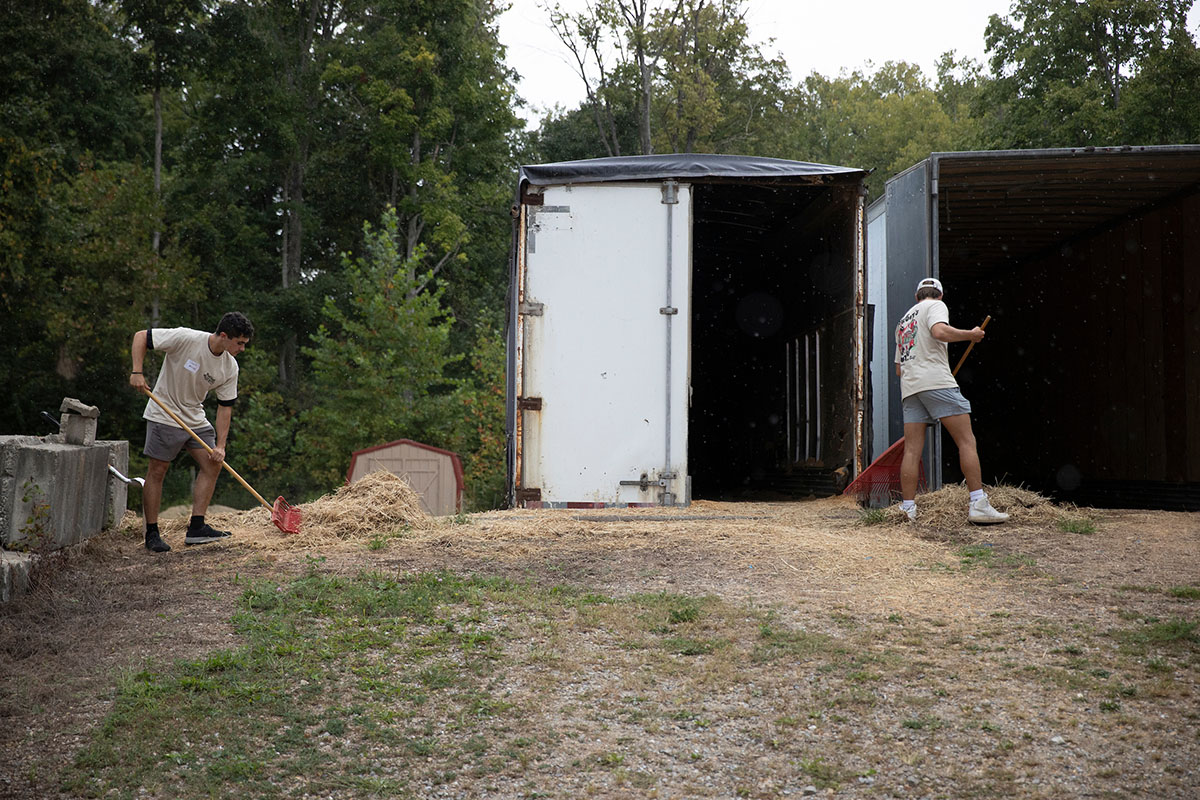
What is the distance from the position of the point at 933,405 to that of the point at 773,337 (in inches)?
236

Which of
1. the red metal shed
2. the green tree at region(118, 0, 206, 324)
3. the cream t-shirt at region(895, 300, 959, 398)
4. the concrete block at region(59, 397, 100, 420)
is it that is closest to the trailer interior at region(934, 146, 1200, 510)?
the cream t-shirt at region(895, 300, 959, 398)

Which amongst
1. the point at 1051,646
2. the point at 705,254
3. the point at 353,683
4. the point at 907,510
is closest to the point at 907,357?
the point at 907,510

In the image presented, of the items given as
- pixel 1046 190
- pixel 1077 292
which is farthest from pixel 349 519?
pixel 1077 292

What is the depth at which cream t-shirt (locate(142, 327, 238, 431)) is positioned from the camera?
6.52 m

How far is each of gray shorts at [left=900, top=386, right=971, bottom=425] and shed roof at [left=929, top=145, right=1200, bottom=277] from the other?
7.04 feet

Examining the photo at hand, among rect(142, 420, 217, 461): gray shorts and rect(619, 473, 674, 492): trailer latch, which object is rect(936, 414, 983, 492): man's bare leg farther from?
rect(142, 420, 217, 461): gray shorts

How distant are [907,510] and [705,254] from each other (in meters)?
6.99

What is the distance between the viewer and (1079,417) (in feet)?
39.9

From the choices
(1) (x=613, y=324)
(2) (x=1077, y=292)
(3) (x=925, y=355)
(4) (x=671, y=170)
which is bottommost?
(3) (x=925, y=355)

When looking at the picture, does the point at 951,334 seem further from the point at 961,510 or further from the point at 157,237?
the point at 157,237

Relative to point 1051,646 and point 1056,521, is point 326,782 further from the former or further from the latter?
point 1056,521

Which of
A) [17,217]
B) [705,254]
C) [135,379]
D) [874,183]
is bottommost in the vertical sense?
[135,379]

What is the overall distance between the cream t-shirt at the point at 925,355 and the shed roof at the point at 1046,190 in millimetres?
1690

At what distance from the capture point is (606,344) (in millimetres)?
8281
